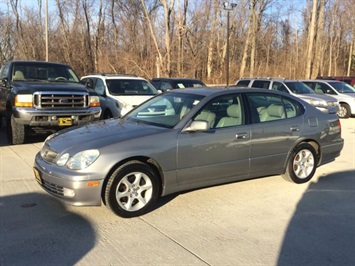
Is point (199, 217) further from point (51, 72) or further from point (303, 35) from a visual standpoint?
point (303, 35)

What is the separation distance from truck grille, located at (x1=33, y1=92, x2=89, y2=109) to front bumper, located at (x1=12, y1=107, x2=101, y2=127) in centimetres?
13

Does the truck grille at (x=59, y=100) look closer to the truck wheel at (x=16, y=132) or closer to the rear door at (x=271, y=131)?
the truck wheel at (x=16, y=132)

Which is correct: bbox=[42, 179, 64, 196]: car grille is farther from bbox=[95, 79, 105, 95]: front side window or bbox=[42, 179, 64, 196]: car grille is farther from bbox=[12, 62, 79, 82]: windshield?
bbox=[95, 79, 105, 95]: front side window

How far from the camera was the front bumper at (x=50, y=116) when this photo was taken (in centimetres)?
823

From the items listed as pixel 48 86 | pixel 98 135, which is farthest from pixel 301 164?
pixel 48 86

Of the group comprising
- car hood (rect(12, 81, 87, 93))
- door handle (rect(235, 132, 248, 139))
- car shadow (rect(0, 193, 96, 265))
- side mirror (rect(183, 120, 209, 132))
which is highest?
car hood (rect(12, 81, 87, 93))

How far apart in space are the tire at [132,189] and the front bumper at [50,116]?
444 cm

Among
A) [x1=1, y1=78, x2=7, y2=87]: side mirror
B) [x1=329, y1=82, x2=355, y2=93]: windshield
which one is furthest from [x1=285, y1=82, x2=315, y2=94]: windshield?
[x1=1, y1=78, x2=7, y2=87]: side mirror

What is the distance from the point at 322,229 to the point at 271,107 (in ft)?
7.13

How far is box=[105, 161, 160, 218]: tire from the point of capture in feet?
14.8

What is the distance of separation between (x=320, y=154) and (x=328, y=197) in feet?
3.43

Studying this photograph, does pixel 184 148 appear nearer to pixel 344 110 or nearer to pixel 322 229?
pixel 322 229

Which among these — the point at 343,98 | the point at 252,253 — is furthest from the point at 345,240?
the point at 343,98

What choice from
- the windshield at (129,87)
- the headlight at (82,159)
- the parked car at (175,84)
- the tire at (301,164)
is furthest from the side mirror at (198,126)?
the parked car at (175,84)
